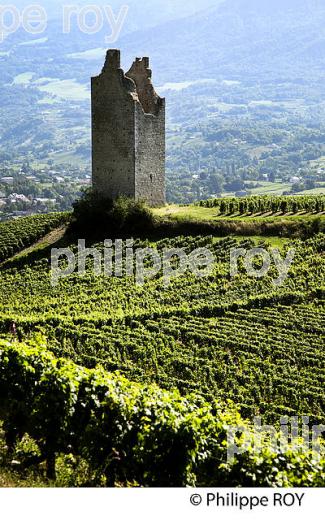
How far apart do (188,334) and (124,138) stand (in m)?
20.1

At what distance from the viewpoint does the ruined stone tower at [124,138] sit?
4803cm

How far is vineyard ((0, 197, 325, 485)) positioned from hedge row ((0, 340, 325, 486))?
0.06 meters

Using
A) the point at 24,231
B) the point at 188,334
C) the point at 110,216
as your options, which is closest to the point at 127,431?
the point at 188,334

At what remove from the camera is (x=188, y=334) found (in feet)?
102

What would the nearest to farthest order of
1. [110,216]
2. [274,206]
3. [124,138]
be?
[274,206]
[110,216]
[124,138]

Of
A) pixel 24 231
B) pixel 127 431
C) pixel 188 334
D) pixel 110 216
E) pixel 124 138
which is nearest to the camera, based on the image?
pixel 127 431

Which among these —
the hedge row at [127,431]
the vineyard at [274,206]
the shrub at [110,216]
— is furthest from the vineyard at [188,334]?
the vineyard at [274,206]

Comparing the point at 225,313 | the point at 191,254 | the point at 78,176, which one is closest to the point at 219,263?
the point at 191,254

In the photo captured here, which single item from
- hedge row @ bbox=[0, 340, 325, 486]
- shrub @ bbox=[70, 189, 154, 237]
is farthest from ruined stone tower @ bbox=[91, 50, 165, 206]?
hedge row @ bbox=[0, 340, 325, 486]

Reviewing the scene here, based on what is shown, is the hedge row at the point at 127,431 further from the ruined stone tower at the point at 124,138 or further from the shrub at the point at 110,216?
the ruined stone tower at the point at 124,138

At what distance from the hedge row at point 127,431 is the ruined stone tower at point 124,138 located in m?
29.7

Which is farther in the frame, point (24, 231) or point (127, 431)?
point (24, 231)

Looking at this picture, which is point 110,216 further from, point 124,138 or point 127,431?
point 127,431

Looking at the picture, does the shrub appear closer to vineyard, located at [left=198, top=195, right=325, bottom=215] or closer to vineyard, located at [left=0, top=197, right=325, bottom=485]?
vineyard, located at [left=0, top=197, right=325, bottom=485]
